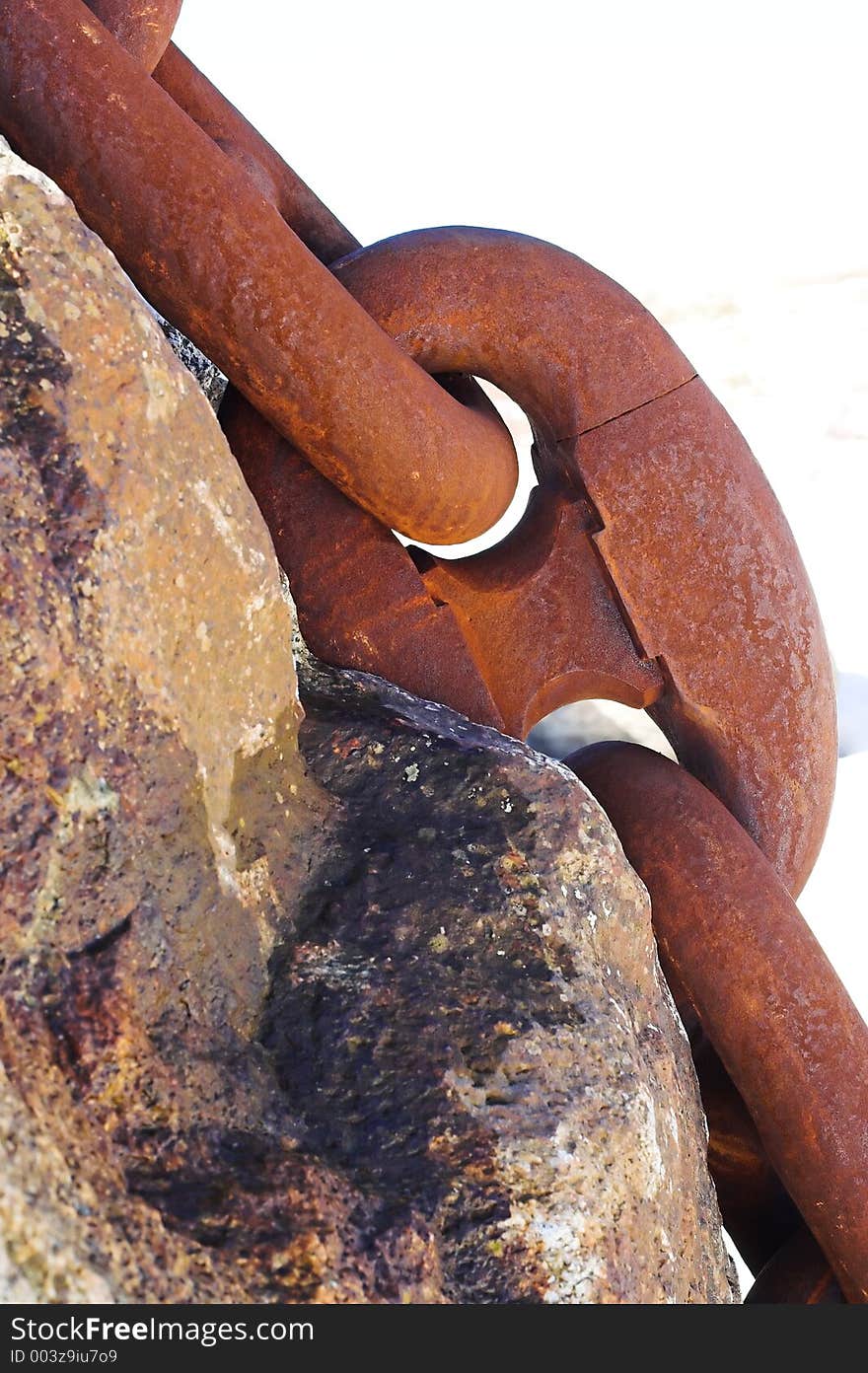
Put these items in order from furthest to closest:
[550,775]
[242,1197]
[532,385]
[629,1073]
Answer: [532,385]
[550,775]
[629,1073]
[242,1197]

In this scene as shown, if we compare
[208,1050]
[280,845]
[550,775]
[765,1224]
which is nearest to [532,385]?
[550,775]

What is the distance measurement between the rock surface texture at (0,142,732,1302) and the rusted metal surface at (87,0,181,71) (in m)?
0.22

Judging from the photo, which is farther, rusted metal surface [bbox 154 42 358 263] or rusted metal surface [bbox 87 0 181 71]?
rusted metal surface [bbox 154 42 358 263]

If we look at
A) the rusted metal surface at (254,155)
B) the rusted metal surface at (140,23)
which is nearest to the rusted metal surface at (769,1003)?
the rusted metal surface at (254,155)

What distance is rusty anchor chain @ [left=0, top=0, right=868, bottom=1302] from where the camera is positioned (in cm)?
79

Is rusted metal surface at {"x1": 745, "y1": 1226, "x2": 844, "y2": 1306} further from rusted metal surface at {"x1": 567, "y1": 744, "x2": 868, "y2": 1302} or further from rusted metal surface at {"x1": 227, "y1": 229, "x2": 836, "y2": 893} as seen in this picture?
rusted metal surface at {"x1": 227, "y1": 229, "x2": 836, "y2": 893}

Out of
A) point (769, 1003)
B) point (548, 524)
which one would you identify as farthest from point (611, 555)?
point (769, 1003)

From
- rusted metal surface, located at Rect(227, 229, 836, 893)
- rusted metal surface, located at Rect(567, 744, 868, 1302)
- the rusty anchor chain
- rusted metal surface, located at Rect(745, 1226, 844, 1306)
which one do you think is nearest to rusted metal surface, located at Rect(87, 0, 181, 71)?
the rusty anchor chain

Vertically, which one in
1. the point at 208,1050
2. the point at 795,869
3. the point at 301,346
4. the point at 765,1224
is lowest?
the point at 765,1224

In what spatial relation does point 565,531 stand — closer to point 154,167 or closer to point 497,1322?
point 154,167

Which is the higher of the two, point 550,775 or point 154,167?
point 154,167

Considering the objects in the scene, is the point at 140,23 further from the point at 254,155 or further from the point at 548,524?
the point at 548,524

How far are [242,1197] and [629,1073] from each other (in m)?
0.26

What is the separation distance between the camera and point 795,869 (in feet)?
3.34
